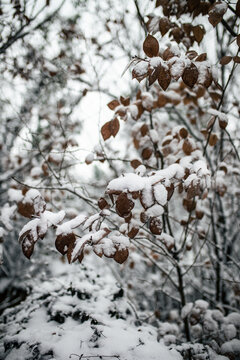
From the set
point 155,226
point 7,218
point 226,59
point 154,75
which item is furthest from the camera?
point 7,218

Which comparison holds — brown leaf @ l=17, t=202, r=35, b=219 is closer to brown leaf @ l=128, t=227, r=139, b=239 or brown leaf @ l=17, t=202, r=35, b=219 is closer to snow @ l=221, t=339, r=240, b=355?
brown leaf @ l=128, t=227, r=139, b=239

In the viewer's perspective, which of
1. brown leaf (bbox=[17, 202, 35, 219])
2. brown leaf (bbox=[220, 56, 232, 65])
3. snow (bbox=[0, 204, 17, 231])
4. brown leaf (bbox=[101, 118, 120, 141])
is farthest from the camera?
snow (bbox=[0, 204, 17, 231])

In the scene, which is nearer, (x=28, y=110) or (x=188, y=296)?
(x=188, y=296)

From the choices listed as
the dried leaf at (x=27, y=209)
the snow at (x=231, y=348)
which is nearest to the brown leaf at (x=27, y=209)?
the dried leaf at (x=27, y=209)

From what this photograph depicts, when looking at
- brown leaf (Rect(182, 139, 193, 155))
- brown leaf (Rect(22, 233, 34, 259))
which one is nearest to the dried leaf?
brown leaf (Rect(22, 233, 34, 259))

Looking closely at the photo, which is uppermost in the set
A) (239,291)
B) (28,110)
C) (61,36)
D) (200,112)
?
(61,36)

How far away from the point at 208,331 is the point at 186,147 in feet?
6.03

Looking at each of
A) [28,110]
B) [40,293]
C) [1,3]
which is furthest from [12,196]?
[28,110]

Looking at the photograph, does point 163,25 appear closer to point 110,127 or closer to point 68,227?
point 110,127

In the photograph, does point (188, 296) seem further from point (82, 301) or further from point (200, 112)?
point (200, 112)

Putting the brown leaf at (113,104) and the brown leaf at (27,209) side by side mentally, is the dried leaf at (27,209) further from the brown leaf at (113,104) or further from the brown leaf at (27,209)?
the brown leaf at (113,104)

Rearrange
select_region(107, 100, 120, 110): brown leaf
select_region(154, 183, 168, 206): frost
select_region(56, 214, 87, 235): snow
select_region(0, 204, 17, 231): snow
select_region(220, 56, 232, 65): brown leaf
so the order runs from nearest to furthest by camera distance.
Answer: select_region(154, 183, 168, 206): frost
select_region(56, 214, 87, 235): snow
select_region(220, 56, 232, 65): brown leaf
select_region(107, 100, 120, 110): brown leaf
select_region(0, 204, 17, 231): snow

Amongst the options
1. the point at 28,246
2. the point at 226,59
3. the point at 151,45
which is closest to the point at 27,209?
the point at 28,246

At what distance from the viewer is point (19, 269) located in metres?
5.47
